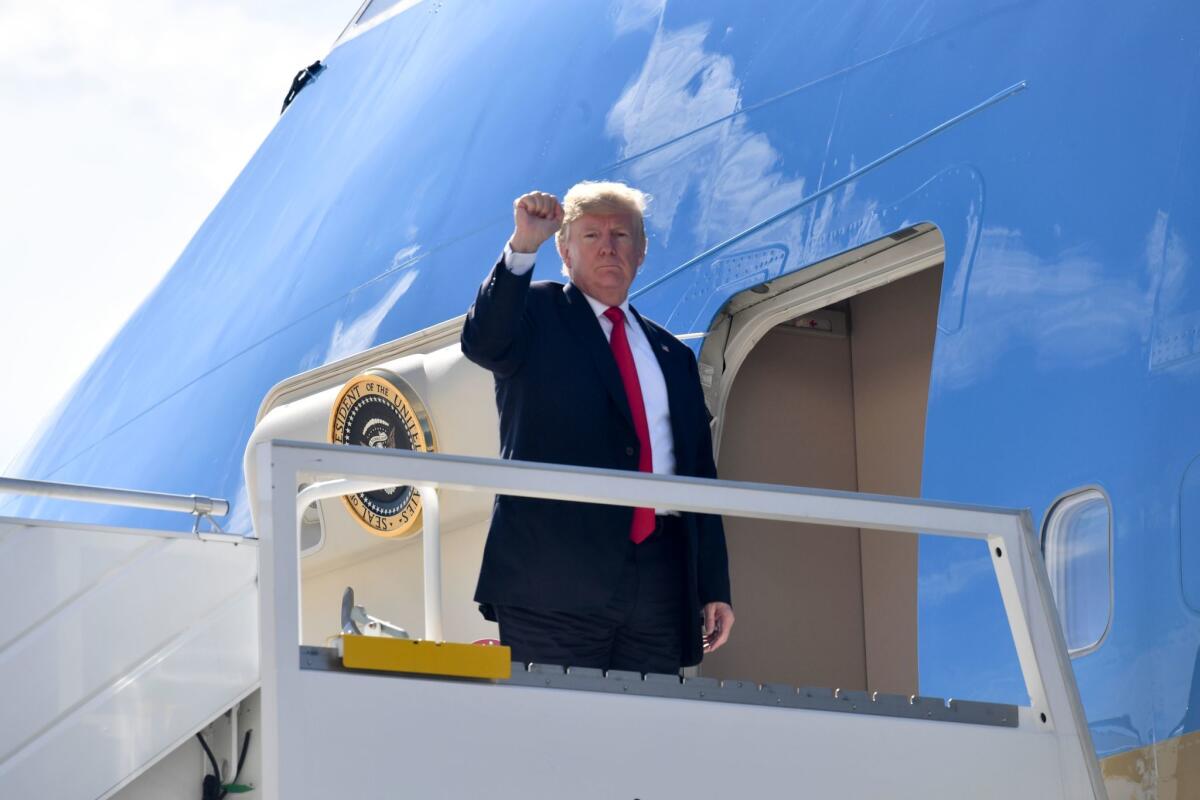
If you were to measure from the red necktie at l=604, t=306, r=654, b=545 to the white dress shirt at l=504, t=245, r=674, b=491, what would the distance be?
0.04 feet

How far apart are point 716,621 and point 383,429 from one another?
199 centimetres

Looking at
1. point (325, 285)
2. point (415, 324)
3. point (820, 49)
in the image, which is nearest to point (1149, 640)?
point (820, 49)

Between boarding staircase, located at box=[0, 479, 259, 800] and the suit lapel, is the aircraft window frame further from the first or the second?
boarding staircase, located at box=[0, 479, 259, 800]

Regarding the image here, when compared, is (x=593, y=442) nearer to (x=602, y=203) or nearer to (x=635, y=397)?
(x=635, y=397)

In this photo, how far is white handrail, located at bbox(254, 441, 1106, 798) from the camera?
288 cm

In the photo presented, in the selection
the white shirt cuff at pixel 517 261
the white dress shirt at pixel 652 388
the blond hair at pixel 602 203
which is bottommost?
the white dress shirt at pixel 652 388

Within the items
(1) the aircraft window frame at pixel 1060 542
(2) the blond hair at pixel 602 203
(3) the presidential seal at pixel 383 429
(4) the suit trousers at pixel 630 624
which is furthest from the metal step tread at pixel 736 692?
(3) the presidential seal at pixel 383 429

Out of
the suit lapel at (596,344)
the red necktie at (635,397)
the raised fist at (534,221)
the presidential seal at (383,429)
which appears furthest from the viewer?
the presidential seal at (383,429)

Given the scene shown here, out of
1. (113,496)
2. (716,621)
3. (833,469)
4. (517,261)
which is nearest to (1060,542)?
(716,621)

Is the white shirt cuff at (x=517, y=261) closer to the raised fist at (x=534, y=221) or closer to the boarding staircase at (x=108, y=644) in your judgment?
the raised fist at (x=534, y=221)

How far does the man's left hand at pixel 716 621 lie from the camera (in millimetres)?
4090

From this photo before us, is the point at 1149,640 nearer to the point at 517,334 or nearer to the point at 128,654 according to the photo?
the point at 517,334

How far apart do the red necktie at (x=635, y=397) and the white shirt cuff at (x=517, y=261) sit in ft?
1.27

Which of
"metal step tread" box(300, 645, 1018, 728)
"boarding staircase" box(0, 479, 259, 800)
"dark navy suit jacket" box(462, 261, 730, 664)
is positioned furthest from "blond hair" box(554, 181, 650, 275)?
"metal step tread" box(300, 645, 1018, 728)
